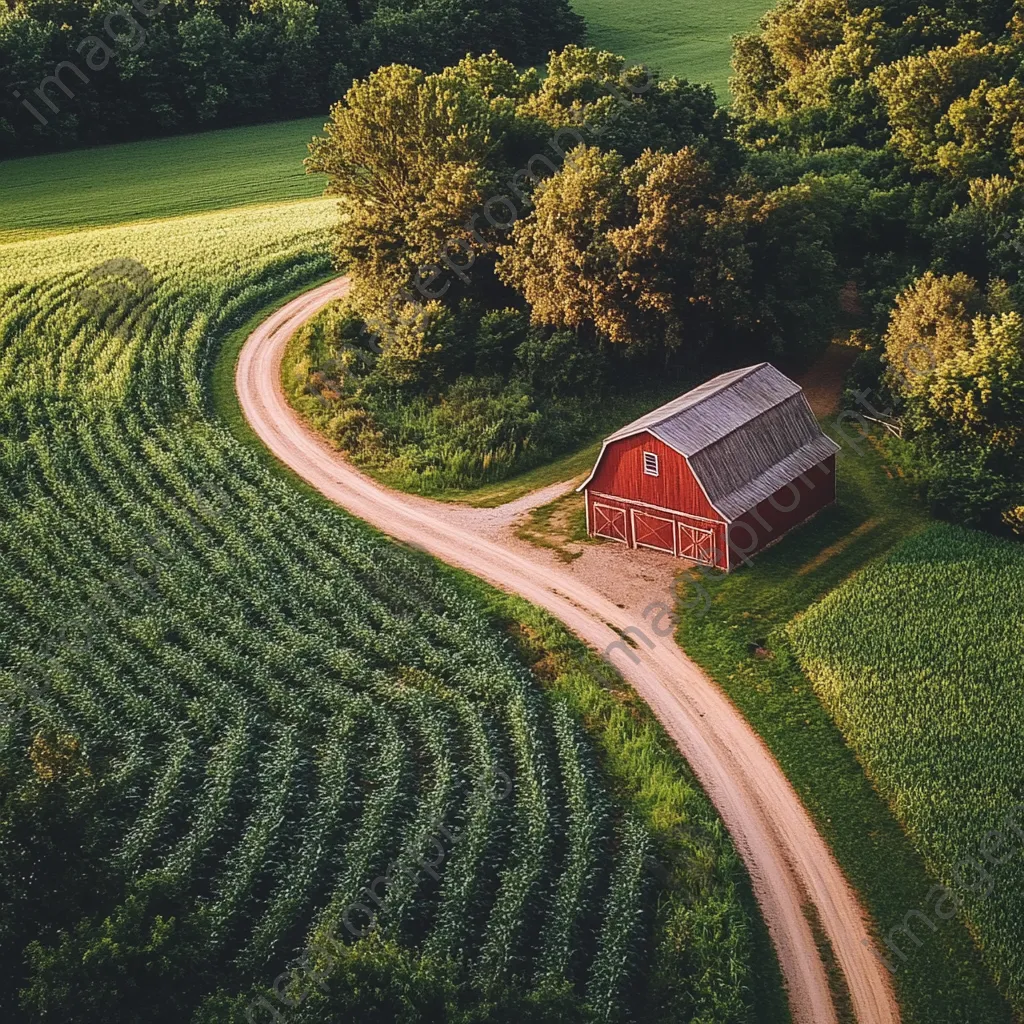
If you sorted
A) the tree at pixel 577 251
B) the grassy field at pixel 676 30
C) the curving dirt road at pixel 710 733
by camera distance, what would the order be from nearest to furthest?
the curving dirt road at pixel 710 733, the tree at pixel 577 251, the grassy field at pixel 676 30

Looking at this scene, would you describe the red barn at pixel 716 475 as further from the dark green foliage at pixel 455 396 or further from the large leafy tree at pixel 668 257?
the large leafy tree at pixel 668 257

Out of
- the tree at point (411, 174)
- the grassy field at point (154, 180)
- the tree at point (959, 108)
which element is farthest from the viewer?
the grassy field at point (154, 180)

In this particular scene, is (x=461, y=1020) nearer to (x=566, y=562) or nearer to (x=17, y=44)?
(x=566, y=562)

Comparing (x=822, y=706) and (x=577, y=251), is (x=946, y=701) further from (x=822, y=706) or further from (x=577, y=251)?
(x=577, y=251)

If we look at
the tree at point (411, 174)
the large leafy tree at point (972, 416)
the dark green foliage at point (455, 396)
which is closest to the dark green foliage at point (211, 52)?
the tree at point (411, 174)

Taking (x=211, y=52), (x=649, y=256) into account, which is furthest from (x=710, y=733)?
(x=211, y=52)

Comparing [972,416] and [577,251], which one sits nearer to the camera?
[972,416]

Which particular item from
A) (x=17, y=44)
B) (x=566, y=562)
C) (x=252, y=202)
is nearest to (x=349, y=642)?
(x=566, y=562)
